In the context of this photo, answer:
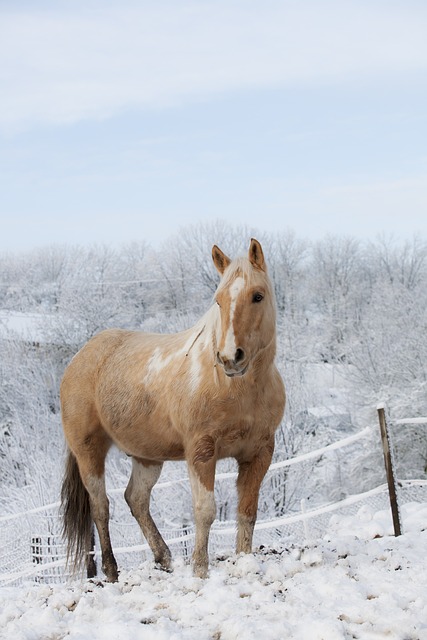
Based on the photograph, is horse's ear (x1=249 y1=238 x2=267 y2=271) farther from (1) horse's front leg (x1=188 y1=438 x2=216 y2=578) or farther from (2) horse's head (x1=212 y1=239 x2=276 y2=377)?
(1) horse's front leg (x1=188 y1=438 x2=216 y2=578)

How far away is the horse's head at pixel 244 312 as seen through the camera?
4172mm

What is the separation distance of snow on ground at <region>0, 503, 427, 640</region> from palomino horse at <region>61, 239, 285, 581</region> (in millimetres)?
365

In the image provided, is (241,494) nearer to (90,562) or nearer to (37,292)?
(90,562)

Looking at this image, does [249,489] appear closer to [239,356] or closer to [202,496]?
[202,496]

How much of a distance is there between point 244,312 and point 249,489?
1311 millimetres

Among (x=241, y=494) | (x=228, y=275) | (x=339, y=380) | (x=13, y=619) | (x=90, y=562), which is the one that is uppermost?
(x=228, y=275)

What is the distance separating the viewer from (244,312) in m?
4.34

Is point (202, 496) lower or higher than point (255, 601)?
higher

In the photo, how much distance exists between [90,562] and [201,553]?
5.39ft

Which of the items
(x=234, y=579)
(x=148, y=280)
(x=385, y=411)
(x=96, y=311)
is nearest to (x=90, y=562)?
(x=234, y=579)

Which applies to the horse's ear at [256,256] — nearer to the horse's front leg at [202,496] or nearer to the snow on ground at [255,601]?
the horse's front leg at [202,496]

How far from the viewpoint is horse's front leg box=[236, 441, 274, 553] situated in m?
4.79

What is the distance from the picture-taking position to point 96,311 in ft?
123

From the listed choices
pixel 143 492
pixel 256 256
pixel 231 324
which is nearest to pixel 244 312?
pixel 231 324
